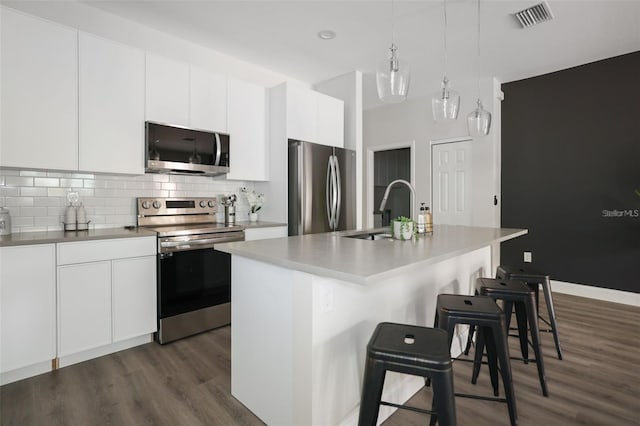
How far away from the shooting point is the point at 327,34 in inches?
128

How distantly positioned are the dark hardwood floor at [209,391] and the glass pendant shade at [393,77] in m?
1.76

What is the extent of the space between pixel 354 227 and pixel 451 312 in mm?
2554

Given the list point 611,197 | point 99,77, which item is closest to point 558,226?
point 611,197

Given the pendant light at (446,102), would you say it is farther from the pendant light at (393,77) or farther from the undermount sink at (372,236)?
the undermount sink at (372,236)

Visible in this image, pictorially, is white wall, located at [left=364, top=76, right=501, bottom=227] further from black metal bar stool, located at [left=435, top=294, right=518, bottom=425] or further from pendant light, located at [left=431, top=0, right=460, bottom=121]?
black metal bar stool, located at [left=435, top=294, right=518, bottom=425]

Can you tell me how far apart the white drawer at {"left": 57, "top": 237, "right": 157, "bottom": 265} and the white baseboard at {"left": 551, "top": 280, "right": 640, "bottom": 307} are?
14.8 feet

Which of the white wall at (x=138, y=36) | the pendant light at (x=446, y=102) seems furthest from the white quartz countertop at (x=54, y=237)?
the pendant light at (x=446, y=102)

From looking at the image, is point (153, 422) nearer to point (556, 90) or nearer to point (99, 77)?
point (99, 77)

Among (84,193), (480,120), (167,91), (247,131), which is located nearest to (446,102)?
(480,120)

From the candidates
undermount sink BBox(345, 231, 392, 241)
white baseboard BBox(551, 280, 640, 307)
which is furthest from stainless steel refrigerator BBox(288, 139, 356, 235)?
white baseboard BBox(551, 280, 640, 307)

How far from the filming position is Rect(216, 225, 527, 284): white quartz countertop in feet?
3.91

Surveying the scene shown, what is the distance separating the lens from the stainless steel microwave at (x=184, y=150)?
2.87 meters

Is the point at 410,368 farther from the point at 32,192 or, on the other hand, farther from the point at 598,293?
the point at 598,293

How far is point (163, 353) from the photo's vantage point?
8.25 ft
